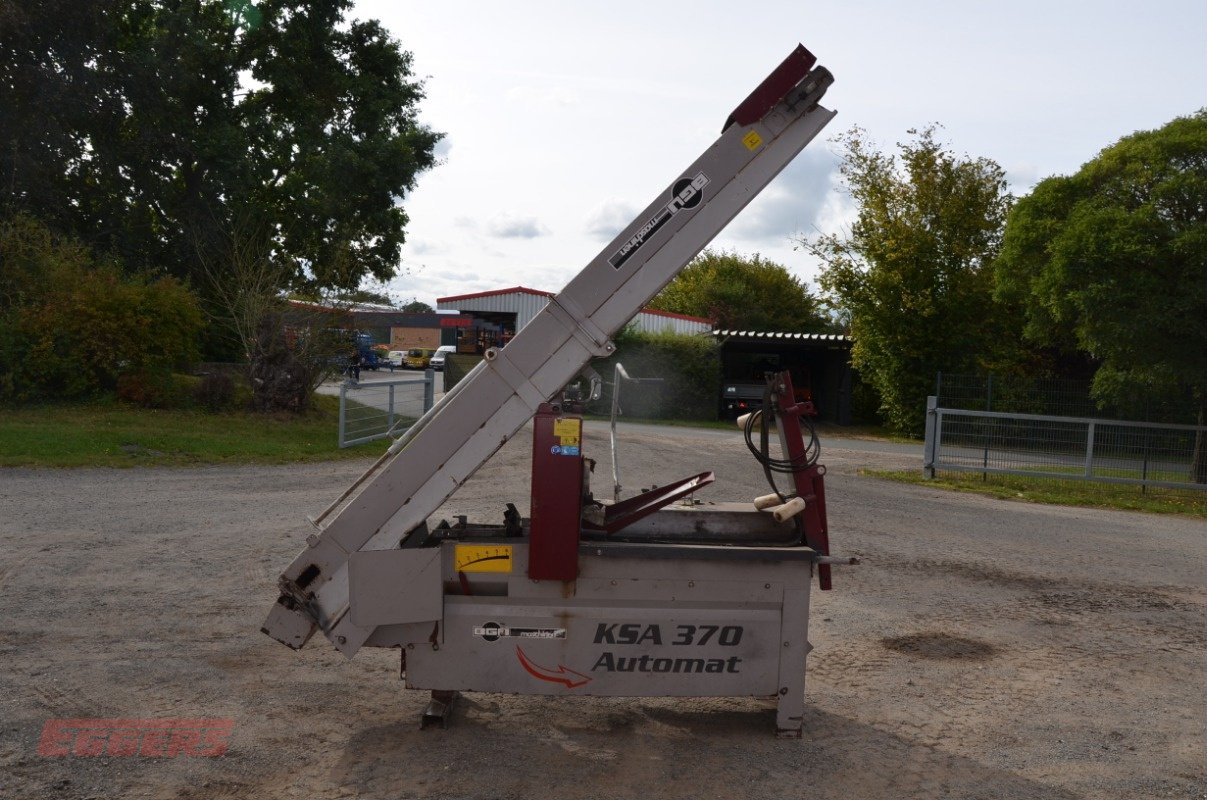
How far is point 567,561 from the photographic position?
15.9ft

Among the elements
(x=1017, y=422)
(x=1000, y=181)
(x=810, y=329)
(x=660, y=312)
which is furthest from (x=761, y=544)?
(x=810, y=329)

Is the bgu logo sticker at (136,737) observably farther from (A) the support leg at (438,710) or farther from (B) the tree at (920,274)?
(B) the tree at (920,274)

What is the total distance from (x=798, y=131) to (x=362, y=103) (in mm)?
23880

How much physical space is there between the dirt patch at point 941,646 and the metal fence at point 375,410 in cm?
1132

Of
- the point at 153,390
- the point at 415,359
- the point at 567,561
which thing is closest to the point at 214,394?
the point at 153,390

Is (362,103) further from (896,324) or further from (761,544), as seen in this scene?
(761,544)

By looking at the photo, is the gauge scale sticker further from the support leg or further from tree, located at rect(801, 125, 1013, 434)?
tree, located at rect(801, 125, 1013, 434)

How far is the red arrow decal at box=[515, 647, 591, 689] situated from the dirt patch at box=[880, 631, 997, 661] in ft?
9.12

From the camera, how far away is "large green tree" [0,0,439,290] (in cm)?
2338

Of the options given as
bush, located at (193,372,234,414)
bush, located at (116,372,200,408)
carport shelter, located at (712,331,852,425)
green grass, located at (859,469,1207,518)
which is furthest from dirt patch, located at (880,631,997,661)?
carport shelter, located at (712,331,852,425)

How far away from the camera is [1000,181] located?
2930cm

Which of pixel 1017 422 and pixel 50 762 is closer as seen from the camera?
pixel 50 762

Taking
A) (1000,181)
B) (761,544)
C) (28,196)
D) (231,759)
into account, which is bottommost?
(231,759)

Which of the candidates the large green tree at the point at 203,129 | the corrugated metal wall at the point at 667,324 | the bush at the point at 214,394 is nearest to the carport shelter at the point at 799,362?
the corrugated metal wall at the point at 667,324
